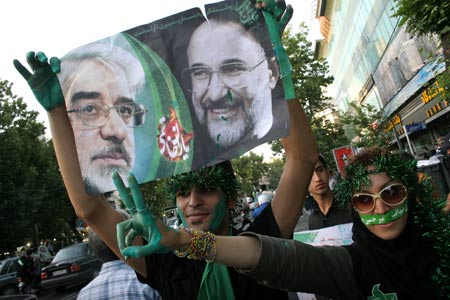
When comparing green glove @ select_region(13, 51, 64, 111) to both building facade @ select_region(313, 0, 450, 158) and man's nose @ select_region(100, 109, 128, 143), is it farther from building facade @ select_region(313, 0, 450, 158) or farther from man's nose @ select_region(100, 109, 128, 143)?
building facade @ select_region(313, 0, 450, 158)

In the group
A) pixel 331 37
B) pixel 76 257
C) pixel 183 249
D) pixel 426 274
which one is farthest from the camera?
pixel 331 37

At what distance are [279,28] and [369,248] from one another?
1.23m

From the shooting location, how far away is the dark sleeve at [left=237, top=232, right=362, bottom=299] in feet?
4.93

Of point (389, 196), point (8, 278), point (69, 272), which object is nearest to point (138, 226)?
point (389, 196)

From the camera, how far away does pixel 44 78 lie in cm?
203

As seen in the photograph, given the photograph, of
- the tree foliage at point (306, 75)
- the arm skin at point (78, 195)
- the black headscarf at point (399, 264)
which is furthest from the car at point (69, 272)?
the tree foliage at point (306, 75)

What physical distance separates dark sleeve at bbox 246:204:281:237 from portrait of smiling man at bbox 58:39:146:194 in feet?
2.53

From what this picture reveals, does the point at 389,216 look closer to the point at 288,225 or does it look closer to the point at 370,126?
the point at 288,225

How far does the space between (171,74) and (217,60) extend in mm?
265

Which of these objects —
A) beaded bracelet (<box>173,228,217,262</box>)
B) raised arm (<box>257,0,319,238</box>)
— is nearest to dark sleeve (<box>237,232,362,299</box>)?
beaded bracelet (<box>173,228,217,262</box>)

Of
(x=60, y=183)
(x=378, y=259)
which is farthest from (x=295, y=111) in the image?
(x=60, y=183)

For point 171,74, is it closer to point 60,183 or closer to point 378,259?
point 378,259

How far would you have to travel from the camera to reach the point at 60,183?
89.7 feet

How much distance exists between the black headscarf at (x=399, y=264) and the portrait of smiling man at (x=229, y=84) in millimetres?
748
